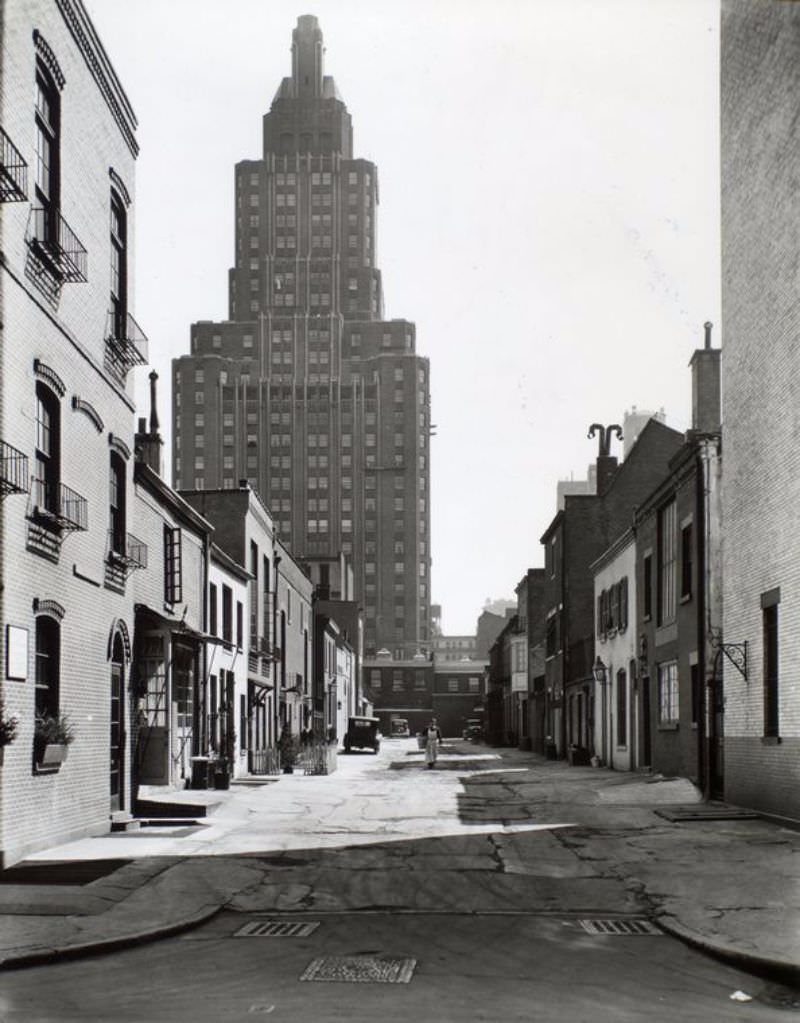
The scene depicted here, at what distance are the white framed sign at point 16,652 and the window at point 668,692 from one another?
1755cm

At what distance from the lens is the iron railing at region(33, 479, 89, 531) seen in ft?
51.5

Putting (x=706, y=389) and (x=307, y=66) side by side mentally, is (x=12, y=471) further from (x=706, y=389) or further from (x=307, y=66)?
(x=307, y=66)

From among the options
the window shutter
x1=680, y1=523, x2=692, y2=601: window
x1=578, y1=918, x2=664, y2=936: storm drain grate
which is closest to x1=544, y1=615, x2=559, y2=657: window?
the window shutter

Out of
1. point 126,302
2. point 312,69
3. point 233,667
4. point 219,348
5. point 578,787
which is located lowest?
point 578,787

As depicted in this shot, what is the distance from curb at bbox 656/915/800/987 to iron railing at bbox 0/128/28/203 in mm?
10032

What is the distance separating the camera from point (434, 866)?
50.9 feet

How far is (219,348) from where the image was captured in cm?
15450

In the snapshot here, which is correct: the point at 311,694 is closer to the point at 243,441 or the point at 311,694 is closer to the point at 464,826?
the point at 464,826

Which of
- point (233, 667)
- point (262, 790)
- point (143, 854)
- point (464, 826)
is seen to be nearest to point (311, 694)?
point (233, 667)

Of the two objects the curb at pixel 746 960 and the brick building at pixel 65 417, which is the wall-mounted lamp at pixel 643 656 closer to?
the brick building at pixel 65 417

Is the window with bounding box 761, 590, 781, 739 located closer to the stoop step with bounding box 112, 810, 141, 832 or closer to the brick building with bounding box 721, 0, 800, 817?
the brick building with bounding box 721, 0, 800, 817

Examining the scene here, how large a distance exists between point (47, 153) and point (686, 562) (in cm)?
1623

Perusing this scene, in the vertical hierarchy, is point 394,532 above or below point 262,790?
above

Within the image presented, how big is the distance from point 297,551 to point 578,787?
118921mm
